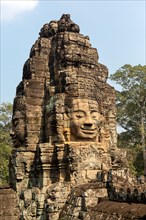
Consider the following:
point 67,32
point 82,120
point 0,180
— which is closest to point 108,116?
point 82,120

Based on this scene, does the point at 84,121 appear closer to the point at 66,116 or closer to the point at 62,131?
the point at 66,116

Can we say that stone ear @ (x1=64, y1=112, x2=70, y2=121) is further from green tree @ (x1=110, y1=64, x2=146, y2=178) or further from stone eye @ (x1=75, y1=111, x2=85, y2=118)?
green tree @ (x1=110, y1=64, x2=146, y2=178)

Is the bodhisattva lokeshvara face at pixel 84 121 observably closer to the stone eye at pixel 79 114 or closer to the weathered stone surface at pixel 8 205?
the stone eye at pixel 79 114

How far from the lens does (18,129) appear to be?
985cm

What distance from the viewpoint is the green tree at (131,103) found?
25.2 meters

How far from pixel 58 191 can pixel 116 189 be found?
1710 mm

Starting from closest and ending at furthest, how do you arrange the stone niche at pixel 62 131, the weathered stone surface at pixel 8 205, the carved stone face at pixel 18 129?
the stone niche at pixel 62 131 < the weathered stone surface at pixel 8 205 < the carved stone face at pixel 18 129

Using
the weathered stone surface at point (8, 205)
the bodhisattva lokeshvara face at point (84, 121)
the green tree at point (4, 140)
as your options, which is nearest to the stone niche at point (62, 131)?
the bodhisattva lokeshvara face at point (84, 121)

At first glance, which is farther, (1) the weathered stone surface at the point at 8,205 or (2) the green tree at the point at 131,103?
(2) the green tree at the point at 131,103

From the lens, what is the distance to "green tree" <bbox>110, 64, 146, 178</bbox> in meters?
25.2

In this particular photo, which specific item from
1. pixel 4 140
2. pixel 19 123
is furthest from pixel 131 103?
pixel 19 123

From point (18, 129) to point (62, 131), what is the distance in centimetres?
172

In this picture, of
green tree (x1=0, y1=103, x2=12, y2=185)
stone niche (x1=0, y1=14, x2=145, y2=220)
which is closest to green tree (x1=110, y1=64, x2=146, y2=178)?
green tree (x1=0, y1=103, x2=12, y2=185)

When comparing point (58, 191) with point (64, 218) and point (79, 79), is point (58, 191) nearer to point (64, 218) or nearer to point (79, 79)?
point (64, 218)
